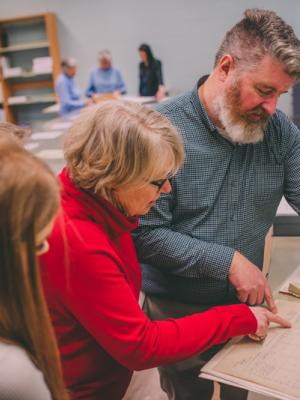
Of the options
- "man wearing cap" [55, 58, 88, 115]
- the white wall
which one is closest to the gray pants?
"man wearing cap" [55, 58, 88, 115]

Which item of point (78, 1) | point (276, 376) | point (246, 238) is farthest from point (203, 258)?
point (78, 1)

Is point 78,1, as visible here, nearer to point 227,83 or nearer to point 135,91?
point 135,91

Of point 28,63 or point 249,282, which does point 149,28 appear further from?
point 249,282

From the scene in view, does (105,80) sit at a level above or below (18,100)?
above

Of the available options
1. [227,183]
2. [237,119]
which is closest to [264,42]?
[237,119]

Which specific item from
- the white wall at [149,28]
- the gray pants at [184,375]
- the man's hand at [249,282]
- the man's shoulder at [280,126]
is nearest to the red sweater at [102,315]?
the man's hand at [249,282]

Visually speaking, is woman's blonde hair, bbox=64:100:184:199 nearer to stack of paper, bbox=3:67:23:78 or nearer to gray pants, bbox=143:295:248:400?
gray pants, bbox=143:295:248:400

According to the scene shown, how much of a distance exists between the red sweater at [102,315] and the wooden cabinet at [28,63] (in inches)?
273

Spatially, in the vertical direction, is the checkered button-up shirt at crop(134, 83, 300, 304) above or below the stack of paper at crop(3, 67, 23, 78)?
above

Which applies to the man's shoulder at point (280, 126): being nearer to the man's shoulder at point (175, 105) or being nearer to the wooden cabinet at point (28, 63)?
the man's shoulder at point (175, 105)

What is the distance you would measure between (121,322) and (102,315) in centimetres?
4

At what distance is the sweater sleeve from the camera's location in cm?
84

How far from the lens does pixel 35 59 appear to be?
749 cm

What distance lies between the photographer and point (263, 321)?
105 cm
